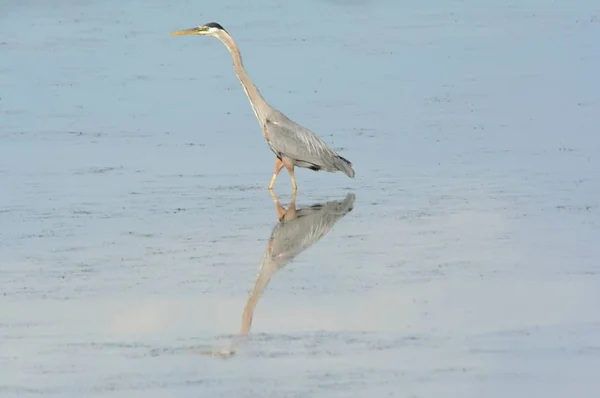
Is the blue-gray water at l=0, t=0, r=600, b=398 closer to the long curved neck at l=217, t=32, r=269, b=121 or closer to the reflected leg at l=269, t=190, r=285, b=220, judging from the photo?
the reflected leg at l=269, t=190, r=285, b=220

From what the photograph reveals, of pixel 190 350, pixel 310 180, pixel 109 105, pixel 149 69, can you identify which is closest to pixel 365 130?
pixel 310 180

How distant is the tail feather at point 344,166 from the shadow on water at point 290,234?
29 centimetres

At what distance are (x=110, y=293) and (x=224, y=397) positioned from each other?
7.06 ft

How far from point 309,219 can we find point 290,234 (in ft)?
1.65

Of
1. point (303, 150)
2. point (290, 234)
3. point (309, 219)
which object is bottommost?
point (303, 150)

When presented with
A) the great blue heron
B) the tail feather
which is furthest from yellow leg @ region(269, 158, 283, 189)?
the tail feather

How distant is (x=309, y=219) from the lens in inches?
422

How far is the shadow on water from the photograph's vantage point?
8441mm

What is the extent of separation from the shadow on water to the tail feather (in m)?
0.29

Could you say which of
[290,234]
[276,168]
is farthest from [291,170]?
[290,234]

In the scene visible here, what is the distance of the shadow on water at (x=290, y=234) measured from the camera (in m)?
8.44

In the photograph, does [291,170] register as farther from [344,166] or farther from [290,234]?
[290,234]

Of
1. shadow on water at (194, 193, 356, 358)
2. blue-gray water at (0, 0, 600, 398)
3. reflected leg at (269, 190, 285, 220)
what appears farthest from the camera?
reflected leg at (269, 190, 285, 220)

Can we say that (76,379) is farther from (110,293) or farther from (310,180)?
(310,180)
